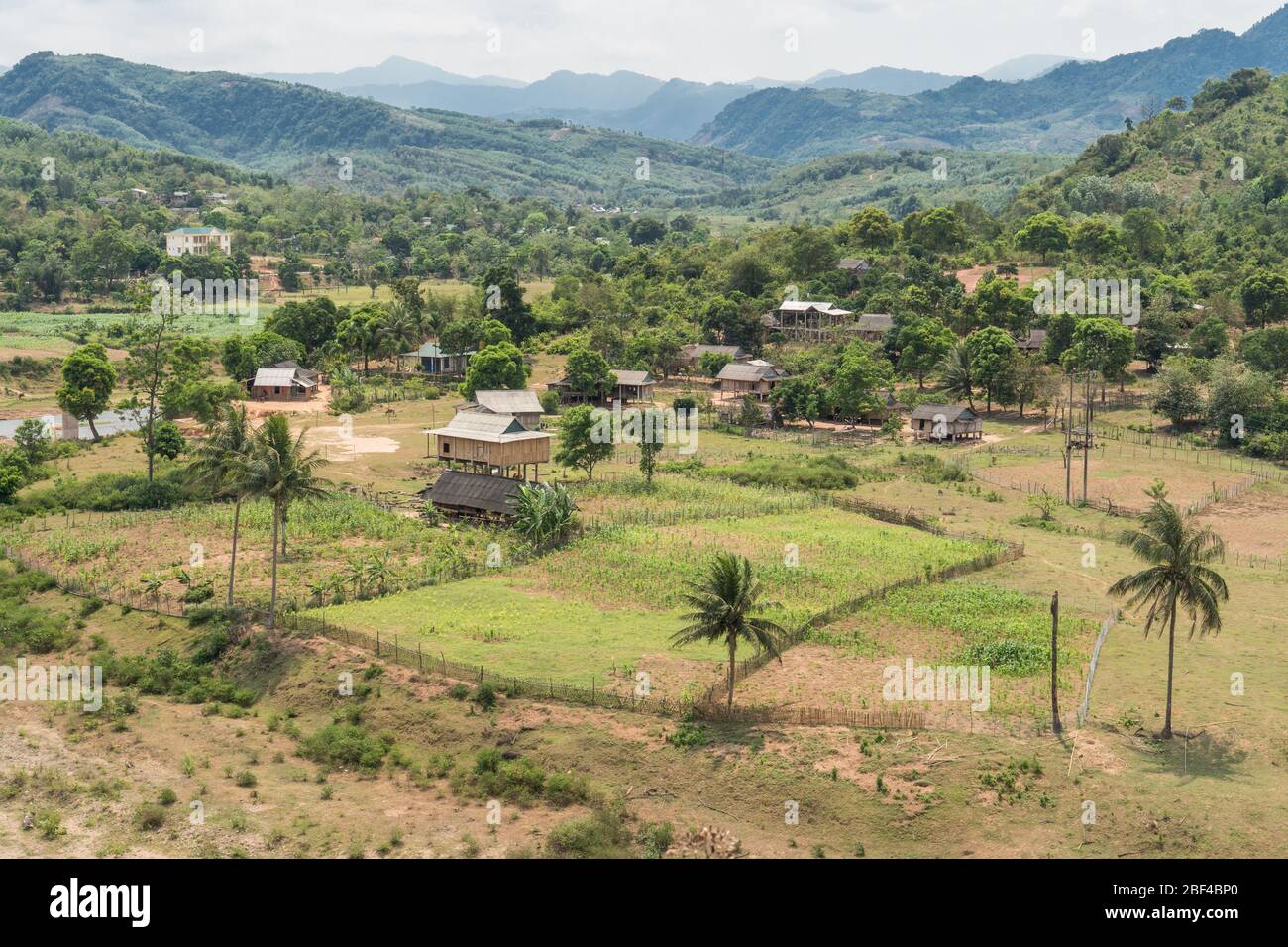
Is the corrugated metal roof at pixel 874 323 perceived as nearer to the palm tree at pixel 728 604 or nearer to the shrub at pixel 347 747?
the palm tree at pixel 728 604

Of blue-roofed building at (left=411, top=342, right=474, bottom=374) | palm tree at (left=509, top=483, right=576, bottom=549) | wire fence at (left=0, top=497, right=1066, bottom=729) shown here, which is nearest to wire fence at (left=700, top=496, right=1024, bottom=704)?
wire fence at (left=0, top=497, right=1066, bottom=729)

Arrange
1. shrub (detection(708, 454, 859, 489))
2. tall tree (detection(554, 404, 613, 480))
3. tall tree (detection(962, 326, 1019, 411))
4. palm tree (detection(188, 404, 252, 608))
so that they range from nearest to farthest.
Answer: palm tree (detection(188, 404, 252, 608)) < tall tree (detection(554, 404, 613, 480)) < shrub (detection(708, 454, 859, 489)) < tall tree (detection(962, 326, 1019, 411))

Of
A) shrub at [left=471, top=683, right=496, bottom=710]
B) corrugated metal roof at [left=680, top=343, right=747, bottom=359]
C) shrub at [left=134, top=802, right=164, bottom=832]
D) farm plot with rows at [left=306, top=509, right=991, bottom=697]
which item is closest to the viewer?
shrub at [left=134, top=802, right=164, bottom=832]

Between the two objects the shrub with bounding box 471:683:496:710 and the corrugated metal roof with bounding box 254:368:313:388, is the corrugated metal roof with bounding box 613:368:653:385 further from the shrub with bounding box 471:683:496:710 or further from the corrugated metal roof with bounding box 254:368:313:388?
the shrub with bounding box 471:683:496:710

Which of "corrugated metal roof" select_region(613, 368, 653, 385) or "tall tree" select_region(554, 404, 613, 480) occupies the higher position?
"corrugated metal roof" select_region(613, 368, 653, 385)

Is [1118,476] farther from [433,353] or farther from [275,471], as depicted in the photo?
[433,353]

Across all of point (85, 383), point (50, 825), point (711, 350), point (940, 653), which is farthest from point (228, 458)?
point (711, 350)
